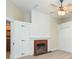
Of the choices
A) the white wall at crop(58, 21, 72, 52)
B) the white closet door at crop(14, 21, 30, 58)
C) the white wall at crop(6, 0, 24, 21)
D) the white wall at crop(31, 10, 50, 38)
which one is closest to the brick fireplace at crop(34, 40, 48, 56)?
the white wall at crop(31, 10, 50, 38)

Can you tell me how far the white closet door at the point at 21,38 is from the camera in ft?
21.7

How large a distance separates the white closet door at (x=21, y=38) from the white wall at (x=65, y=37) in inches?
131

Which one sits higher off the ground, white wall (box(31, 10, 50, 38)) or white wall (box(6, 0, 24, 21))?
white wall (box(6, 0, 24, 21))

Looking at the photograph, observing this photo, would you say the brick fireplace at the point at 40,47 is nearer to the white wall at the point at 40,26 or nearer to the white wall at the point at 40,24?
the white wall at the point at 40,26

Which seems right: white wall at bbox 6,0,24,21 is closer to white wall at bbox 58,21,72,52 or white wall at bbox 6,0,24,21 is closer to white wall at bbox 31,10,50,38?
white wall at bbox 31,10,50,38

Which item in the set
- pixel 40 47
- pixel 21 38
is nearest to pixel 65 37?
pixel 40 47

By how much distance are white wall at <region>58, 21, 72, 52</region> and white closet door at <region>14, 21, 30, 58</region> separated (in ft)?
10.9

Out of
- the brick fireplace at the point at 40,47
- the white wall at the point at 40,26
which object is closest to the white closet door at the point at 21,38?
the white wall at the point at 40,26

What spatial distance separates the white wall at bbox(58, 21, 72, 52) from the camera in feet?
28.7

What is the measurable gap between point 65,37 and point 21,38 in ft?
13.5

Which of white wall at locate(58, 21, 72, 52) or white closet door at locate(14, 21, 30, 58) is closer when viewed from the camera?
→ white closet door at locate(14, 21, 30, 58)

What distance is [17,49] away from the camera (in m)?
6.64
